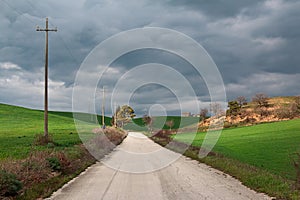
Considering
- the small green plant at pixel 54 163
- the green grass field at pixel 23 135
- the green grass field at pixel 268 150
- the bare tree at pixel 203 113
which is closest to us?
the small green plant at pixel 54 163

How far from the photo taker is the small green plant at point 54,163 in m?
15.1

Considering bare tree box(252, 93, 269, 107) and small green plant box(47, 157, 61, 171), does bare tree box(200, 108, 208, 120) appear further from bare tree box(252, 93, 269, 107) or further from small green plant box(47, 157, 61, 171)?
small green plant box(47, 157, 61, 171)

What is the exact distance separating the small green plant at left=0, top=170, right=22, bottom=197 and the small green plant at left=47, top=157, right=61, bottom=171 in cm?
476

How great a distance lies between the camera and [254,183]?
12.2 meters

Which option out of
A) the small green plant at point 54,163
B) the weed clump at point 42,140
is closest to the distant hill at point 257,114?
the weed clump at point 42,140

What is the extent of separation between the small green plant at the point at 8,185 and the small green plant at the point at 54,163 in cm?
476

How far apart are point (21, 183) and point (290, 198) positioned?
26.3 feet

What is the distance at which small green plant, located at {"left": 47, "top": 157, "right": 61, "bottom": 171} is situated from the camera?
1514 centimetres

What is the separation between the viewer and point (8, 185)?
9.75 meters

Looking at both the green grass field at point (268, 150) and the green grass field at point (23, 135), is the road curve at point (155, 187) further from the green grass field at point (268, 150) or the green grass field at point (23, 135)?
the green grass field at point (23, 135)

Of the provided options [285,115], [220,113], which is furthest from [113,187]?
[220,113]

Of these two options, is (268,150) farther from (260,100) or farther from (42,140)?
(260,100)

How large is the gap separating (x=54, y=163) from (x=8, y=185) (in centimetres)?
565

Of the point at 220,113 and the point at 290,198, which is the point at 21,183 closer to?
the point at 290,198
